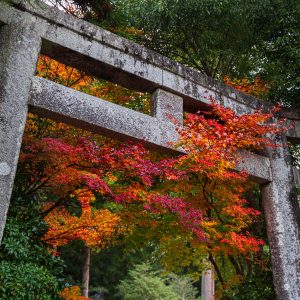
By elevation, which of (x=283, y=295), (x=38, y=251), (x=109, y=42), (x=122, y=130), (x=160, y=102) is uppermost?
(x=109, y=42)

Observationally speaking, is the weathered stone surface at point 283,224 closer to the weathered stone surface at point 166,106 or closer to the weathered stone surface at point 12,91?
the weathered stone surface at point 166,106

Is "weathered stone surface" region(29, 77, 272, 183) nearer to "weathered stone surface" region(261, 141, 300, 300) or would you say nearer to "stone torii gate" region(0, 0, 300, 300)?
"stone torii gate" region(0, 0, 300, 300)

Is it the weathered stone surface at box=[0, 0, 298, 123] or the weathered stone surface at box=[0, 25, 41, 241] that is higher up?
the weathered stone surface at box=[0, 0, 298, 123]

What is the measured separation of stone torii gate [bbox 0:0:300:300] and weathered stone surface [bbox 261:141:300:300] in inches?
0.7

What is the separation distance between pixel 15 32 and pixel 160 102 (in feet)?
9.04

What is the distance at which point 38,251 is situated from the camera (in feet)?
18.7

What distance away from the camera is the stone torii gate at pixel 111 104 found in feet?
17.5

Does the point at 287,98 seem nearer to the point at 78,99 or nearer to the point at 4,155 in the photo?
the point at 78,99

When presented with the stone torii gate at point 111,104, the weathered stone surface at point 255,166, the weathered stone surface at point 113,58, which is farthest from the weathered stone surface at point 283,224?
the weathered stone surface at point 113,58

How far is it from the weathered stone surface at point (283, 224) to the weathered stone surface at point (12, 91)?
5150 mm

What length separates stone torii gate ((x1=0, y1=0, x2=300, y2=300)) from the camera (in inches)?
210

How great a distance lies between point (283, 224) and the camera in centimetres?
732

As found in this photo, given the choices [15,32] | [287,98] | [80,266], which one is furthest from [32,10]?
[80,266]

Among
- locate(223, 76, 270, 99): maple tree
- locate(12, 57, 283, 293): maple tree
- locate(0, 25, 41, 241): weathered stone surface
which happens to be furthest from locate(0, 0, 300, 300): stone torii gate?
locate(223, 76, 270, 99): maple tree
